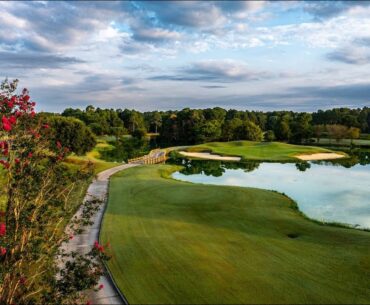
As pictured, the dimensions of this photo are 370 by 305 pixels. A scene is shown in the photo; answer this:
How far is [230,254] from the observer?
20984mm

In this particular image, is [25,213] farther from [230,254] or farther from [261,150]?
[261,150]

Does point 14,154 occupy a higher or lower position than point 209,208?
higher

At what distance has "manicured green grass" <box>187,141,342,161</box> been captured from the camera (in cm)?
9100

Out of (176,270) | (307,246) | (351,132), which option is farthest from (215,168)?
(351,132)

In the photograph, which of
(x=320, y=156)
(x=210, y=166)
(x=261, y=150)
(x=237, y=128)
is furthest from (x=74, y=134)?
(x=237, y=128)

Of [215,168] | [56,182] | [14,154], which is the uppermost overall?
[14,154]

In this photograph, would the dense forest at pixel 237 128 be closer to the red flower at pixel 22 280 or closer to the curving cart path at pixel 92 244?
the curving cart path at pixel 92 244

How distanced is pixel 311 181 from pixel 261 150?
47.5 m

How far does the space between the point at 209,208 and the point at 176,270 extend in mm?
14845

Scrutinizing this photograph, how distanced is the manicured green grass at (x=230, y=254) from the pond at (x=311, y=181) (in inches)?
185

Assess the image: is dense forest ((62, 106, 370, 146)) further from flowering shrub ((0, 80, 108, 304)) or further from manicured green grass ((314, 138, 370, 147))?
flowering shrub ((0, 80, 108, 304))

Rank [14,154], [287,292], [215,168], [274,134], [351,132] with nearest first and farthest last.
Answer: [14,154], [287,292], [215,168], [351,132], [274,134]

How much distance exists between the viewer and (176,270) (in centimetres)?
1853

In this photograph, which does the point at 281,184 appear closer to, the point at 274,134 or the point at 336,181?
the point at 336,181
